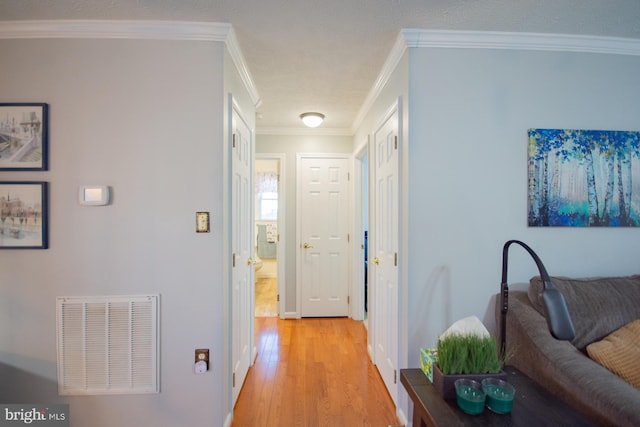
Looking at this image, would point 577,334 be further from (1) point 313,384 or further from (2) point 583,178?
(1) point 313,384

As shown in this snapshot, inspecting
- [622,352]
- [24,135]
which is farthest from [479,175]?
[24,135]

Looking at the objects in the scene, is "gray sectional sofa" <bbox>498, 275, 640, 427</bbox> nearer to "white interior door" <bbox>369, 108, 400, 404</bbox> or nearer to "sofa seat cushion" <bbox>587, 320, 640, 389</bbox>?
"sofa seat cushion" <bbox>587, 320, 640, 389</bbox>

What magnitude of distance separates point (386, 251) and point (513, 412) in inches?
52.7

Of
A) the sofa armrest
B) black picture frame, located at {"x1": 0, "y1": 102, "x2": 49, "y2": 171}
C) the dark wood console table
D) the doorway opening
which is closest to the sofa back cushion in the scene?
the sofa armrest

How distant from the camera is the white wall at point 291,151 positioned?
3799 mm

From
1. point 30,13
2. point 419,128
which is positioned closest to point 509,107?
point 419,128

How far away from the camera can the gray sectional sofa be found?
1.20 meters

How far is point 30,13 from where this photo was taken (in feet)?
5.33

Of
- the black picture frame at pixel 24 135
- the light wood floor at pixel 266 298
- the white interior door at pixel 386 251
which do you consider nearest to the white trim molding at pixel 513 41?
the white interior door at pixel 386 251

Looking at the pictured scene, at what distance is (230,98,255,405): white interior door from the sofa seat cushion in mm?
1972

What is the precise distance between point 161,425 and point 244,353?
719 millimetres

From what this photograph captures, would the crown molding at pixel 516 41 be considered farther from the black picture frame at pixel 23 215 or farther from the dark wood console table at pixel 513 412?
the black picture frame at pixel 23 215

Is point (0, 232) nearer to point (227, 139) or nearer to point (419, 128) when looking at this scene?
point (227, 139)

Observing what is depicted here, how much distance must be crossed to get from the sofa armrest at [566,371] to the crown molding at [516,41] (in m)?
1.50
